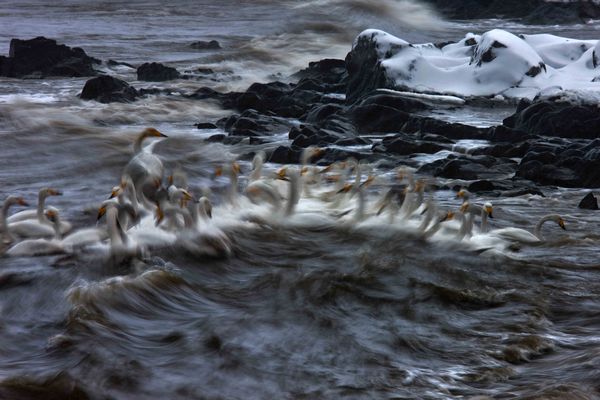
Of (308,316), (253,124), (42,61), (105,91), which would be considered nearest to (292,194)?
(308,316)

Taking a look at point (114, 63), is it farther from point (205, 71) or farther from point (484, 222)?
point (484, 222)

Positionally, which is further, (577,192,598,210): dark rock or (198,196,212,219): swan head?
(577,192,598,210): dark rock

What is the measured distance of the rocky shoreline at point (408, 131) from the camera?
30.0 ft

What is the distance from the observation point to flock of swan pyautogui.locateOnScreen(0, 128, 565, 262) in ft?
20.4

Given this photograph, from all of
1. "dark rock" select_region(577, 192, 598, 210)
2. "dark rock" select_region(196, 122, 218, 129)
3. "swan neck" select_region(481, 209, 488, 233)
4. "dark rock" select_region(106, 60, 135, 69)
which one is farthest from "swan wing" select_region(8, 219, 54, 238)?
"dark rock" select_region(106, 60, 135, 69)

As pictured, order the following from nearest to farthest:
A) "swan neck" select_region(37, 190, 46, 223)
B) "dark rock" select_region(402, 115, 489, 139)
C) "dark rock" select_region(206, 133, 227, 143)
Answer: "swan neck" select_region(37, 190, 46, 223)
"dark rock" select_region(402, 115, 489, 139)
"dark rock" select_region(206, 133, 227, 143)

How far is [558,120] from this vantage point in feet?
35.9

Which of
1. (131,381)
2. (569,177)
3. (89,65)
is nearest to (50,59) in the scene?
(89,65)

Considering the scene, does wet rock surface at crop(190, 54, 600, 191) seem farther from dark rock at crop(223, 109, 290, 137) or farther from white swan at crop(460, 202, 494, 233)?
white swan at crop(460, 202, 494, 233)

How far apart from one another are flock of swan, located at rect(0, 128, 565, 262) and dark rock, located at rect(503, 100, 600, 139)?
11.9 ft

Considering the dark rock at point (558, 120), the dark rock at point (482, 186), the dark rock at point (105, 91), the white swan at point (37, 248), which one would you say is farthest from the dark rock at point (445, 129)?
the white swan at point (37, 248)

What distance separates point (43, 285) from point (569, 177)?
5633mm

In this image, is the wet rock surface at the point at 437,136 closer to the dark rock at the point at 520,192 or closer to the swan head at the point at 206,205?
the dark rock at the point at 520,192

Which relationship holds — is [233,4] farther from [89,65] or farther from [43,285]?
[43,285]
